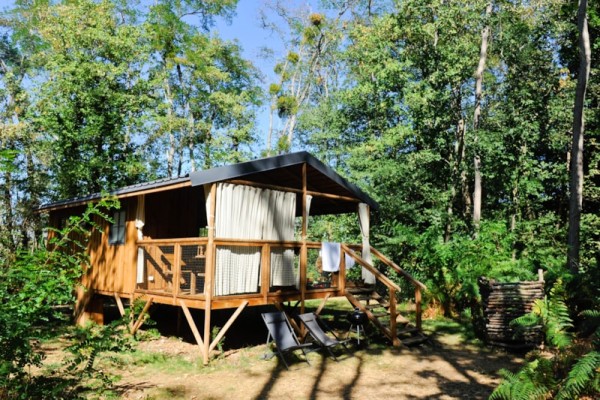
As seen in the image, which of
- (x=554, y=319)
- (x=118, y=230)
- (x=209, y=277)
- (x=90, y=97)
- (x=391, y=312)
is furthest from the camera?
(x=90, y=97)

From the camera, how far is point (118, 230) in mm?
11086

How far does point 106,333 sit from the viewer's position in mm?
4602

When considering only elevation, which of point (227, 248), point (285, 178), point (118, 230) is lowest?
point (227, 248)

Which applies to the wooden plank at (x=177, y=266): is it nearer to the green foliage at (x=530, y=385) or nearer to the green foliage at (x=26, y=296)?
the green foliage at (x=26, y=296)

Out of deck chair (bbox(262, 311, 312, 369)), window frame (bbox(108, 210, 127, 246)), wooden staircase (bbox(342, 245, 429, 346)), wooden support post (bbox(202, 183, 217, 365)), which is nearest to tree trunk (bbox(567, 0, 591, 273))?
wooden staircase (bbox(342, 245, 429, 346))

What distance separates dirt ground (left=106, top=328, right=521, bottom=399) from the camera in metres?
6.34

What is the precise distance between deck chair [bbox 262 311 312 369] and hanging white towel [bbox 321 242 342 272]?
220 centimetres

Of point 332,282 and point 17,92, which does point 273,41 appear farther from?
point 332,282

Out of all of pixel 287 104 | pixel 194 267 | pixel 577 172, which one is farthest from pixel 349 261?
pixel 287 104

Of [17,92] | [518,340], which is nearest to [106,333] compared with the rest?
[518,340]

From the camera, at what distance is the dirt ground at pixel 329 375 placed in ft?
20.8

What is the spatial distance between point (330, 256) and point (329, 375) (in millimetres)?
3602

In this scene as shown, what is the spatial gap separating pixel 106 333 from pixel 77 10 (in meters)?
19.0

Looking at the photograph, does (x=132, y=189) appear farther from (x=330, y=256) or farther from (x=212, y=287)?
(x=330, y=256)
